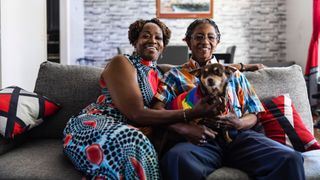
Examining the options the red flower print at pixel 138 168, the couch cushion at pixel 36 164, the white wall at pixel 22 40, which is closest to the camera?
the red flower print at pixel 138 168

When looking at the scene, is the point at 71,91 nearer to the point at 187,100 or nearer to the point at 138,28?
the point at 138,28

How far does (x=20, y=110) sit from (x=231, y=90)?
1034 millimetres

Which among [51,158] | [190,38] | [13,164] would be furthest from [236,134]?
[13,164]

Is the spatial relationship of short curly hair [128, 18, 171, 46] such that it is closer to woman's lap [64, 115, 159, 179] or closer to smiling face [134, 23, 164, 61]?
smiling face [134, 23, 164, 61]

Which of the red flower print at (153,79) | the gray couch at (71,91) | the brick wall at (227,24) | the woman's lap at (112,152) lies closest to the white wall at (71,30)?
the brick wall at (227,24)

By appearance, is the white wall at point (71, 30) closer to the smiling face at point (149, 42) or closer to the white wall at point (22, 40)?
the white wall at point (22, 40)

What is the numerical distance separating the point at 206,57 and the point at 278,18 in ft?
13.0

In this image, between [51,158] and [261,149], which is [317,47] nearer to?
[261,149]

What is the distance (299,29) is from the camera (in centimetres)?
501

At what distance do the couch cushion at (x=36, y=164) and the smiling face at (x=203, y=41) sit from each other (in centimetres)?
82

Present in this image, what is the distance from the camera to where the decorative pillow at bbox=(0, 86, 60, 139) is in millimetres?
1739

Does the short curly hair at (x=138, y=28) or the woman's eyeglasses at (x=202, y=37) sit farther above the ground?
the short curly hair at (x=138, y=28)

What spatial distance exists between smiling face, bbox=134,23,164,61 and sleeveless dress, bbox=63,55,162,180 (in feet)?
1.25

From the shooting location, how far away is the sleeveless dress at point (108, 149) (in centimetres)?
144
